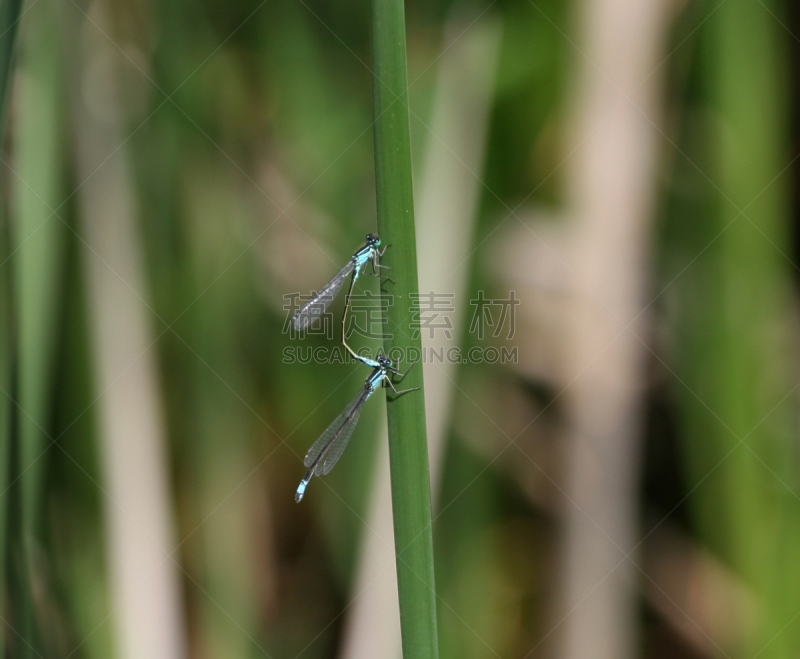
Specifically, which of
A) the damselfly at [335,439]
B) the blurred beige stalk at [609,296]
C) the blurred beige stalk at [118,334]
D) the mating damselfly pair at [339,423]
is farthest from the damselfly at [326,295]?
the blurred beige stalk at [609,296]

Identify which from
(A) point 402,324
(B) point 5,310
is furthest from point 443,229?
(B) point 5,310

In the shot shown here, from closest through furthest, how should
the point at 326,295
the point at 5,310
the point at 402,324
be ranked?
the point at 402,324 < the point at 5,310 < the point at 326,295

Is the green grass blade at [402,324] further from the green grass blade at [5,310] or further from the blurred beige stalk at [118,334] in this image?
the blurred beige stalk at [118,334]

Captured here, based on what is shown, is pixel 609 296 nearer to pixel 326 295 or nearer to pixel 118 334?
pixel 326 295

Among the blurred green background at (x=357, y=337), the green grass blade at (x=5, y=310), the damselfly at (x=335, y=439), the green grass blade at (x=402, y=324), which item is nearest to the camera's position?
the green grass blade at (x=402, y=324)

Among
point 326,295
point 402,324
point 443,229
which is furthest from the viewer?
point 326,295

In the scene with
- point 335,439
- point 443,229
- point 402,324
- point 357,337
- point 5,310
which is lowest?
point 335,439
